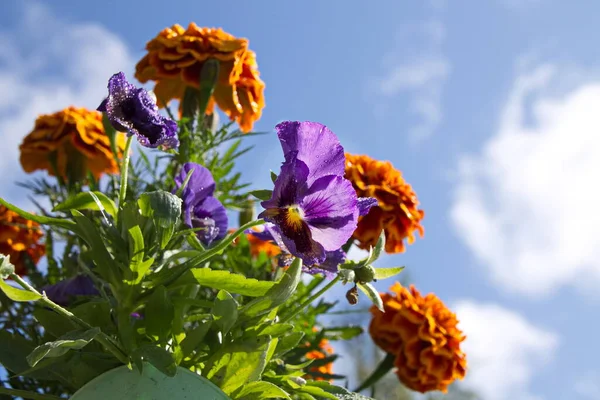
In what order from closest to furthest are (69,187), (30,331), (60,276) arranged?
1. (30,331)
2. (60,276)
3. (69,187)

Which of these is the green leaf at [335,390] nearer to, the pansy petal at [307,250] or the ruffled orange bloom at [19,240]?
the pansy petal at [307,250]

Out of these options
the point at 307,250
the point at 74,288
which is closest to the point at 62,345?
the point at 307,250

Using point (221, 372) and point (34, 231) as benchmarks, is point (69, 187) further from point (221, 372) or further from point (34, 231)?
point (221, 372)

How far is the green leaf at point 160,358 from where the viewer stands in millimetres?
406

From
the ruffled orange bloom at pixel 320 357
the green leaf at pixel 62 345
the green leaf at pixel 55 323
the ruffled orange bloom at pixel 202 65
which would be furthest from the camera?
the ruffled orange bloom at pixel 202 65

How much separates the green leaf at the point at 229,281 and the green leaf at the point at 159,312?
0.02 meters

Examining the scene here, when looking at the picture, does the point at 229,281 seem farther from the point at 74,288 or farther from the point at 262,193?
the point at 74,288

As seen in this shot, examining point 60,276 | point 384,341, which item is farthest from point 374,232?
point 60,276

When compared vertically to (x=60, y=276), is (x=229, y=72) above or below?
above

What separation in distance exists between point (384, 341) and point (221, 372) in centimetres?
51

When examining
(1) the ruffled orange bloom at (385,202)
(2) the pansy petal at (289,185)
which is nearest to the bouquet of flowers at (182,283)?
(2) the pansy petal at (289,185)

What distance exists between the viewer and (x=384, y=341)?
37.5 inches

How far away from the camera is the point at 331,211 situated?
43 cm

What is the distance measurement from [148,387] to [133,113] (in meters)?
0.18
